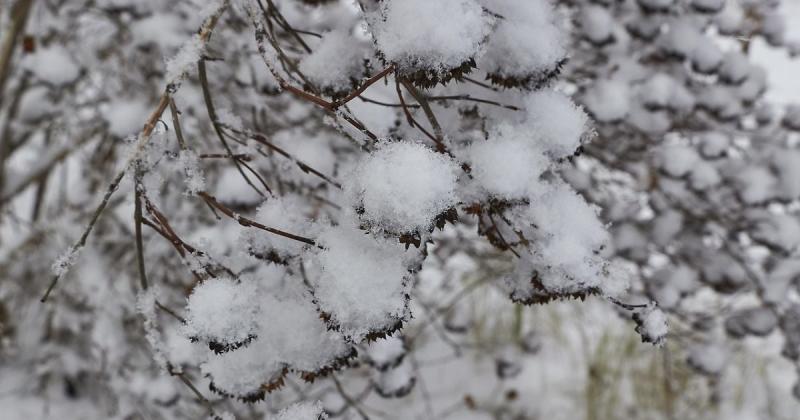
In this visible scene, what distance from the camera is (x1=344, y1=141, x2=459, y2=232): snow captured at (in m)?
0.74

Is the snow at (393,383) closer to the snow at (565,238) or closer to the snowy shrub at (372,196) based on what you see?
the snowy shrub at (372,196)

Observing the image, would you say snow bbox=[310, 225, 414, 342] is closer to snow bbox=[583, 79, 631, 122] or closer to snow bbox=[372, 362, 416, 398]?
snow bbox=[372, 362, 416, 398]

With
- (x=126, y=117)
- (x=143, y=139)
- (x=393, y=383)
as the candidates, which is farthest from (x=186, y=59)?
(x=126, y=117)

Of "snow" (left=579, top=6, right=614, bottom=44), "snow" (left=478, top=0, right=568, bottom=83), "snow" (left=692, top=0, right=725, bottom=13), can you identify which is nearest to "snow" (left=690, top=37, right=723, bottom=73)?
"snow" (left=692, top=0, right=725, bottom=13)

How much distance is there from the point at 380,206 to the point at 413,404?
9.73 ft

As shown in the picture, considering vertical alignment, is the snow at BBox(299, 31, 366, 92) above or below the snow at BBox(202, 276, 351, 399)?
above

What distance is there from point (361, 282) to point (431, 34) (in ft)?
0.96

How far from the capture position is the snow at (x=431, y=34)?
0.76m

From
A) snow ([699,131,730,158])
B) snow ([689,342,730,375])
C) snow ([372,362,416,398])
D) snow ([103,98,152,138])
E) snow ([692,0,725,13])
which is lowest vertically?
snow ([372,362,416,398])

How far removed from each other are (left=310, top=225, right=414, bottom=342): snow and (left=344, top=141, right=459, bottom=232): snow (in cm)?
6

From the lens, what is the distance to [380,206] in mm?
747

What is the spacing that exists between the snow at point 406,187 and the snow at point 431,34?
0.10 m

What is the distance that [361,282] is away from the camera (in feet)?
2.58

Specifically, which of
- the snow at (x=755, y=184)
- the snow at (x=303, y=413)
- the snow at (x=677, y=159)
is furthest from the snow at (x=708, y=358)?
the snow at (x=303, y=413)
